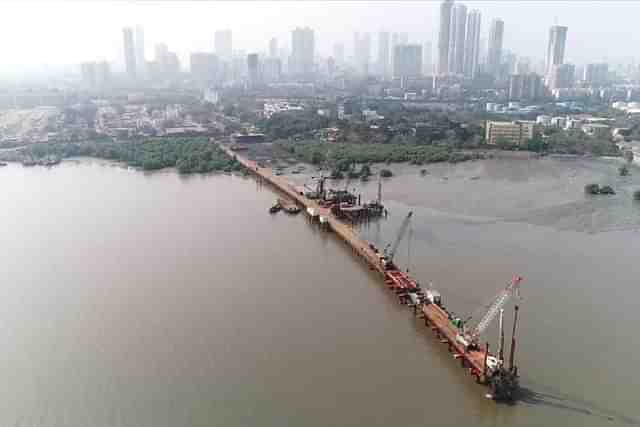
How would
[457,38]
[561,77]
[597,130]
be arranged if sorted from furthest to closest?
[457,38], [561,77], [597,130]

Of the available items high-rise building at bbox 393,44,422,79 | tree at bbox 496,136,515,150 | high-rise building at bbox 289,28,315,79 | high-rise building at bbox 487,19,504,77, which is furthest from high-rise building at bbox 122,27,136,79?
tree at bbox 496,136,515,150

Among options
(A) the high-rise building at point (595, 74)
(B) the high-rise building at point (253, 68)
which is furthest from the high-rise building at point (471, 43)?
(B) the high-rise building at point (253, 68)

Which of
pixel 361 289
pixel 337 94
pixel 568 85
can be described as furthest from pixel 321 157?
pixel 568 85

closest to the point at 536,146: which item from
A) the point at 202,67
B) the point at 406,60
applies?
the point at 406,60

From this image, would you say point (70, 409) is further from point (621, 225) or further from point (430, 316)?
point (621, 225)

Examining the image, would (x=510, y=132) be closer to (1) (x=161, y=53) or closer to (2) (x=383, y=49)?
(1) (x=161, y=53)
